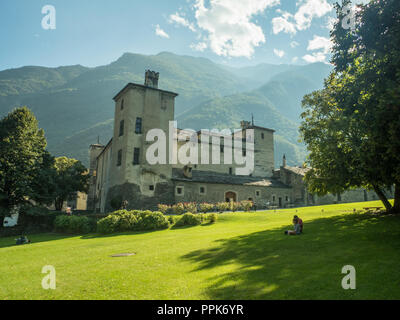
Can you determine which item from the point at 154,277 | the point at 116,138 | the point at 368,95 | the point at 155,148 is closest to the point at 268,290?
the point at 154,277

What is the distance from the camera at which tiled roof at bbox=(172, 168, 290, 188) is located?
36388 mm

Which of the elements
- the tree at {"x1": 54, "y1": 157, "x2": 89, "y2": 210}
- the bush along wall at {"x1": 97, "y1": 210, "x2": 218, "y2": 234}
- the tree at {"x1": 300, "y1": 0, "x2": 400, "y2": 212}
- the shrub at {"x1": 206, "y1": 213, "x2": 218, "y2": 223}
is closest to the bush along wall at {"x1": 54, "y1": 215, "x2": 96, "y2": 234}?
the bush along wall at {"x1": 97, "y1": 210, "x2": 218, "y2": 234}

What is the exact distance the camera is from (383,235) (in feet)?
34.6

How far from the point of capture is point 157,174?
33938 millimetres

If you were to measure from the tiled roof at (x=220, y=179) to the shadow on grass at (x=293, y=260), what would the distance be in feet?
80.4

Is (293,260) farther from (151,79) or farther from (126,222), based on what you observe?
(151,79)

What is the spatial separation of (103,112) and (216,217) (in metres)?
177

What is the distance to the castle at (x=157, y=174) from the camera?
1294 inches

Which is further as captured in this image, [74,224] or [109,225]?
[74,224]

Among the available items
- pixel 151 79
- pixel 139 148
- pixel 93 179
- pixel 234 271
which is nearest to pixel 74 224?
pixel 139 148

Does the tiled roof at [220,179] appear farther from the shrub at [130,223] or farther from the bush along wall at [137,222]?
the shrub at [130,223]

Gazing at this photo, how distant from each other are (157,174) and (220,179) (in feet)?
34.2

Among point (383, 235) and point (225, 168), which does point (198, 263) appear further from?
point (225, 168)
